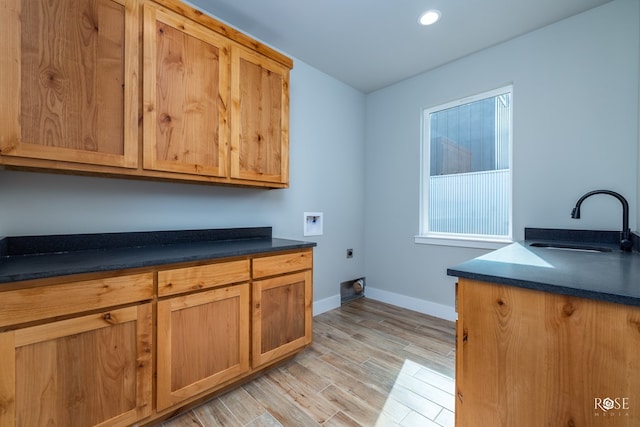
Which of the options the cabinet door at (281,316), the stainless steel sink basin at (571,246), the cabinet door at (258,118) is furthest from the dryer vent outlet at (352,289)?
the stainless steel sink basin at (571,246)

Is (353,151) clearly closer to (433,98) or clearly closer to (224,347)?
(433,98)

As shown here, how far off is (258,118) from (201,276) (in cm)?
119

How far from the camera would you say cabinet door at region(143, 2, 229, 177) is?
1479 millimetres

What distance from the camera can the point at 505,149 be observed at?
7.89 ft

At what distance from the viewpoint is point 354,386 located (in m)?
1.67

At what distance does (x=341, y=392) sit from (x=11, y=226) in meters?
2.00

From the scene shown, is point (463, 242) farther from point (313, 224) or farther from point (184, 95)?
point (184, 95)

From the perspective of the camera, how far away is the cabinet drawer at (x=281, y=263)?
171cm

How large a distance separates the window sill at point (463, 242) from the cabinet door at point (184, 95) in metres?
2.11

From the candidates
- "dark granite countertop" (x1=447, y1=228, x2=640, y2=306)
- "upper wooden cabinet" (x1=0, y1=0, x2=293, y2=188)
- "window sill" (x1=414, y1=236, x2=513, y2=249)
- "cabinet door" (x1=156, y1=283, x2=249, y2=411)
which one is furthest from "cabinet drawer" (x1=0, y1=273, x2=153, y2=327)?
"window sill" (x1=414, y1=236, x2=513, y2=249)

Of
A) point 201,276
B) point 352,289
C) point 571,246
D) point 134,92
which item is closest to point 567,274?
point 571,246

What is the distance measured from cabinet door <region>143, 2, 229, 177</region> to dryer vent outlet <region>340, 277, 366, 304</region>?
6.55 feet

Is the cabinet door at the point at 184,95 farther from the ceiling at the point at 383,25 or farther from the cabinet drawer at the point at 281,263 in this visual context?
the cabinet drawer at the point at 281,263

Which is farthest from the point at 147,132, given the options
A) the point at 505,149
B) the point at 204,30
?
the point at 505,149
